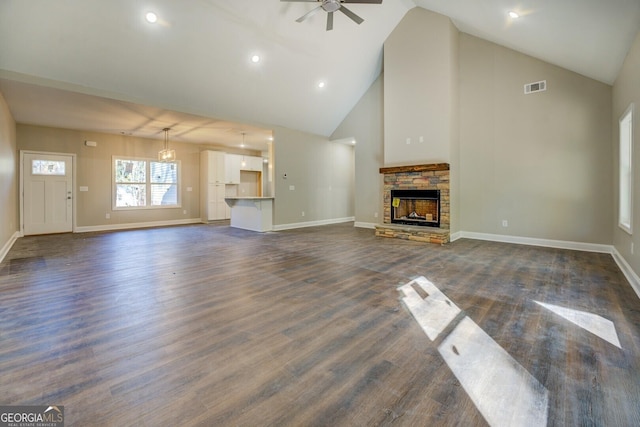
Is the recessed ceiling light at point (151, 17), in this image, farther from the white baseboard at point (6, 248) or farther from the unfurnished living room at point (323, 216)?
the white baseboard at point (6, 248)

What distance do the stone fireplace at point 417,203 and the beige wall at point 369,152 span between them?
38.6 inches

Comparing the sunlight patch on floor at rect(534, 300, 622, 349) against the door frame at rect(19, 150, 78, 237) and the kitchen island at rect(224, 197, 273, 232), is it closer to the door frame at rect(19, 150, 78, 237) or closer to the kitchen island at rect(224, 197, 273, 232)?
the kitchen island at rect(224, 197, 273, 232)

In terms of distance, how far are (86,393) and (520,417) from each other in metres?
2.18

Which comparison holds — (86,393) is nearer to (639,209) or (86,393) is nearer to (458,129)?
(639,209)

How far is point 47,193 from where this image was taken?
7.17 meters

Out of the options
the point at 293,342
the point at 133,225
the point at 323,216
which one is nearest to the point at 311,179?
the point at 323,216

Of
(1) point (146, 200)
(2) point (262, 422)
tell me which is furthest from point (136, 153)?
(2) point (262, 422)

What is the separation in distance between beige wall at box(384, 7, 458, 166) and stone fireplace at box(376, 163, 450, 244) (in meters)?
0.26

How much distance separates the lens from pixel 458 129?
6.22 meters

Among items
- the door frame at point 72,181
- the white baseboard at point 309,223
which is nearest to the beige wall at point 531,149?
the white baseboard at point 309,223

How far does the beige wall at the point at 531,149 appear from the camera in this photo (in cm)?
483

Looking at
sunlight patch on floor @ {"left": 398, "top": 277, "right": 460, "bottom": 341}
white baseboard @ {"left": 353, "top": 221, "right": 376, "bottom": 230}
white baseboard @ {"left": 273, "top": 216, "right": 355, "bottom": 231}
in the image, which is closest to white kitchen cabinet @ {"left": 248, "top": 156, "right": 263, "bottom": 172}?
white baseboard @ {"left": 273, "top": 216, "right": 355, "bottom": 231}

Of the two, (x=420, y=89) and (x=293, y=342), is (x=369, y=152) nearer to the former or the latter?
(x=420, y=89)

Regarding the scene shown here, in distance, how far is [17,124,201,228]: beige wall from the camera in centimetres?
712
